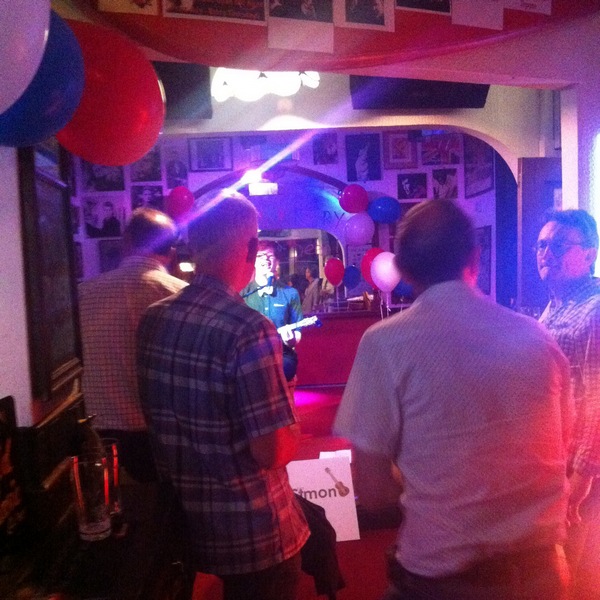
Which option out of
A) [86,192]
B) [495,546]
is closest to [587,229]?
[495,546]

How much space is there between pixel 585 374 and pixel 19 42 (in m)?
1.71

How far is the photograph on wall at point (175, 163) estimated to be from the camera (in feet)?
24.4

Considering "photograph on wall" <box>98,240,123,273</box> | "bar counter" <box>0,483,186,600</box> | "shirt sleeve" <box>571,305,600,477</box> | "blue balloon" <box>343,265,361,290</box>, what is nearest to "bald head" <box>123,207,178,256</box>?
"bar counter" <box>0,483,186,600</box>

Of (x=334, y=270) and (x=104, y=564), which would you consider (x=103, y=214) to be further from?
(x=104, y=564)

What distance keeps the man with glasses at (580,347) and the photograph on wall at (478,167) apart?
4793 mm

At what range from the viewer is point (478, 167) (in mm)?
6949

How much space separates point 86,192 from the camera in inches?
289

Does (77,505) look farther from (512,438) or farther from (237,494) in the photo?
(512,438)

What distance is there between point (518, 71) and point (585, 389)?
1846 mm

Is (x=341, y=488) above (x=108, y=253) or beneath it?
beneath

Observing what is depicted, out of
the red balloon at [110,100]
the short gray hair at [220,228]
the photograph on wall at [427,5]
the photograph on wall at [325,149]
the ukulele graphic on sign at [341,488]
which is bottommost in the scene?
the ukulele graphic on sign at [341,488]

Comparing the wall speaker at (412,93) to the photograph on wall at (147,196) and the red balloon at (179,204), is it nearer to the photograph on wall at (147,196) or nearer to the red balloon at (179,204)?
the red balloon at (179,204)

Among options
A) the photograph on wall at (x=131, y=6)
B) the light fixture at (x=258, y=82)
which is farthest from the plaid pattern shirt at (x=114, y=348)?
the light fixture at (x=258, y=82)

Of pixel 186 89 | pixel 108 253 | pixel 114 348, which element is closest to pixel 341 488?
pixel 114 348
